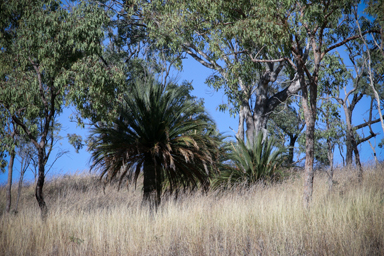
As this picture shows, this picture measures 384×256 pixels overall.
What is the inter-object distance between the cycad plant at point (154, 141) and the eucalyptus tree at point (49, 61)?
3.78 ft

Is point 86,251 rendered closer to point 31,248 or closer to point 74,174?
point 31,248

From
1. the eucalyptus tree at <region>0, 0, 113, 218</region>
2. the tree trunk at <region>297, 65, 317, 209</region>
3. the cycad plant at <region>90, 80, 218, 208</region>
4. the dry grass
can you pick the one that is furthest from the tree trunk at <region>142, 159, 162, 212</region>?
the tree trunk at <region>297, 65, 317, 209</region>

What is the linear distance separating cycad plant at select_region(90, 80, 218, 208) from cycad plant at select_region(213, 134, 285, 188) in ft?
6.58

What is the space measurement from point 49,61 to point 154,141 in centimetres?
372

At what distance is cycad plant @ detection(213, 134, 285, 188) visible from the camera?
40.3 feet

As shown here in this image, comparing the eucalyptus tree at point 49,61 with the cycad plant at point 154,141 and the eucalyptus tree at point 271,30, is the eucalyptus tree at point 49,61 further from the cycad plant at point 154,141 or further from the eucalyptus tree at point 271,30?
the eucalyptus tree at point 271,30

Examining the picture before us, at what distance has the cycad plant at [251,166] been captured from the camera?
484 inches

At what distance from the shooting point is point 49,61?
9.89 meters

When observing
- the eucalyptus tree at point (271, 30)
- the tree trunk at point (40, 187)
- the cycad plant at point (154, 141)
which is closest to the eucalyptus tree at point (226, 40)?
the eucalyptus tree at point (271, 30)

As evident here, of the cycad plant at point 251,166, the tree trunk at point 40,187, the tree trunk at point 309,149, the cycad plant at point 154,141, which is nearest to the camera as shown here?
the tree trunk at point 309,149

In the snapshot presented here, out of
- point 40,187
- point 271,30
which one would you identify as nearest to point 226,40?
point 271,30

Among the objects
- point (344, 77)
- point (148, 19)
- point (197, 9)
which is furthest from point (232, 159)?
point (148, 19)

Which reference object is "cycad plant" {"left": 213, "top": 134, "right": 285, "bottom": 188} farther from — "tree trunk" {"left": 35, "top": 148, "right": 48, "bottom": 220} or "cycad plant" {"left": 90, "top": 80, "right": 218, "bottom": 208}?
"tree trunk" {"left": 35, "top": 148, "right": 48, "bottom": 220}

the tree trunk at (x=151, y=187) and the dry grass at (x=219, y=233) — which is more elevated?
the tree trunk at (x=151, y=187)
